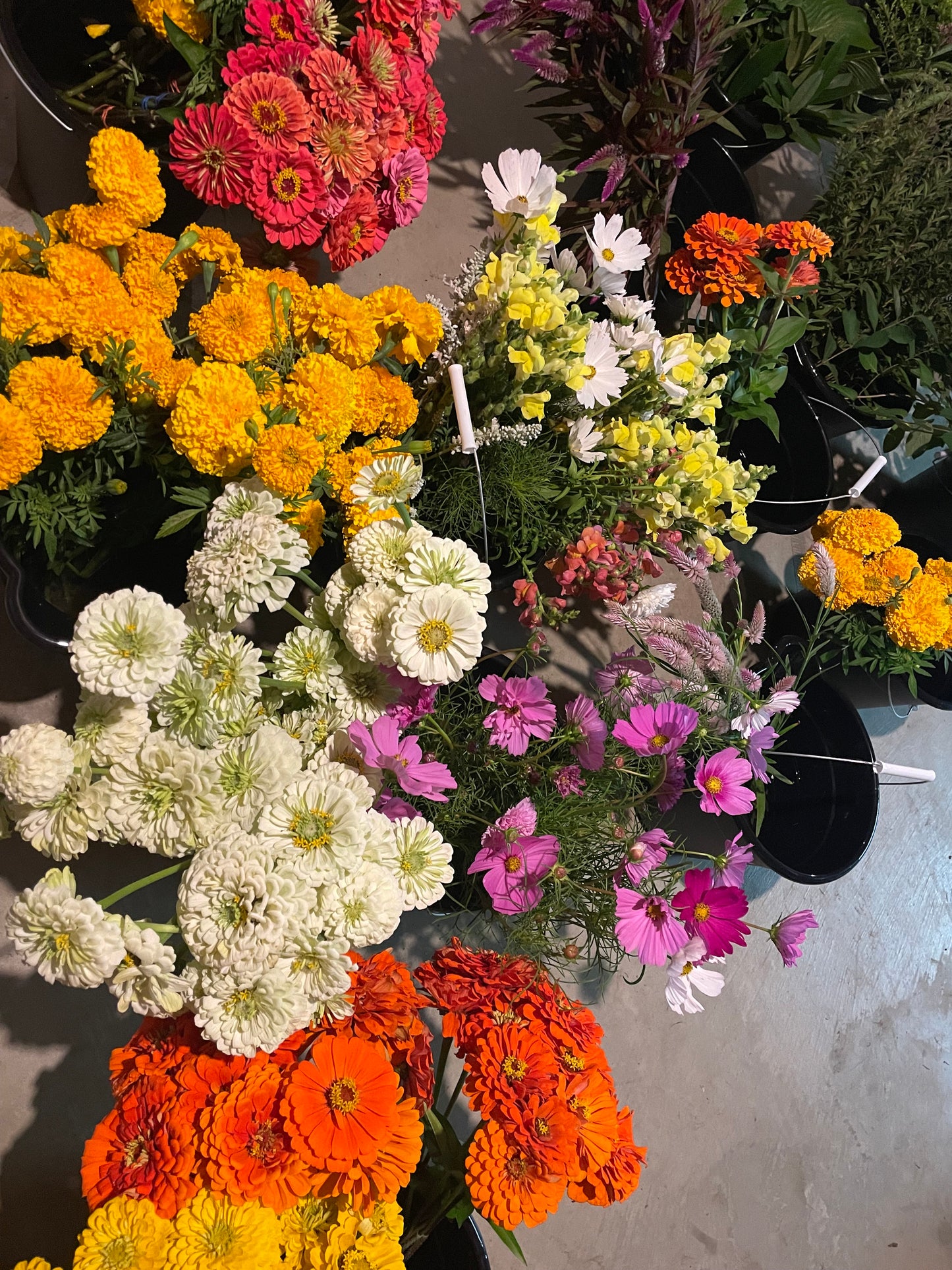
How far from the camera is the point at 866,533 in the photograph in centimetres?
132

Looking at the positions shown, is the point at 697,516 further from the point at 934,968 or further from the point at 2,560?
the point at 934,968

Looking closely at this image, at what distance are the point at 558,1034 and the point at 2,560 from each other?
0.80 m

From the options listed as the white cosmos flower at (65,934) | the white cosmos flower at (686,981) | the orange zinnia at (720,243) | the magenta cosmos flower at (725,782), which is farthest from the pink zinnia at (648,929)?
the orange zinnia at (720,243)

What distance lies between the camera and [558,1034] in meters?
0.80

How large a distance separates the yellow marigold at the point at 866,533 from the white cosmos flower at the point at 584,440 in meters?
0.53

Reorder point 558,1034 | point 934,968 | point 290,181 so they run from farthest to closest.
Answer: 1. point 934,968
2. point 290,181
3. point 558,1034

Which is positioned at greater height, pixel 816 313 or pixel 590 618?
pixel 816 313

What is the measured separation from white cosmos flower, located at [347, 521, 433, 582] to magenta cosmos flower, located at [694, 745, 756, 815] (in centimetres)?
38


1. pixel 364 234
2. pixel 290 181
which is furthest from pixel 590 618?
pixel 290 181

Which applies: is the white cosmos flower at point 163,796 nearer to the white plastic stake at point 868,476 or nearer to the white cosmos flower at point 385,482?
the white cosmos flower at point 385,482

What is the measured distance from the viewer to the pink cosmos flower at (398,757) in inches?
31.4

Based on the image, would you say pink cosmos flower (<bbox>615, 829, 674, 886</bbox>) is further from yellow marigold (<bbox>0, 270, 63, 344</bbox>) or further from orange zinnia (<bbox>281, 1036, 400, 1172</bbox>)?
yellow marigold (<bbox>0, 270, 63, 344</bbox>)

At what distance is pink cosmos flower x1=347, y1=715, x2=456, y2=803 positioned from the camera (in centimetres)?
80

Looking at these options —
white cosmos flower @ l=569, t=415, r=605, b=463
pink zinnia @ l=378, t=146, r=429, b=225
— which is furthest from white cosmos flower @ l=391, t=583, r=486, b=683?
pink zinnia @ l=378, t=146, r=429, b=225
